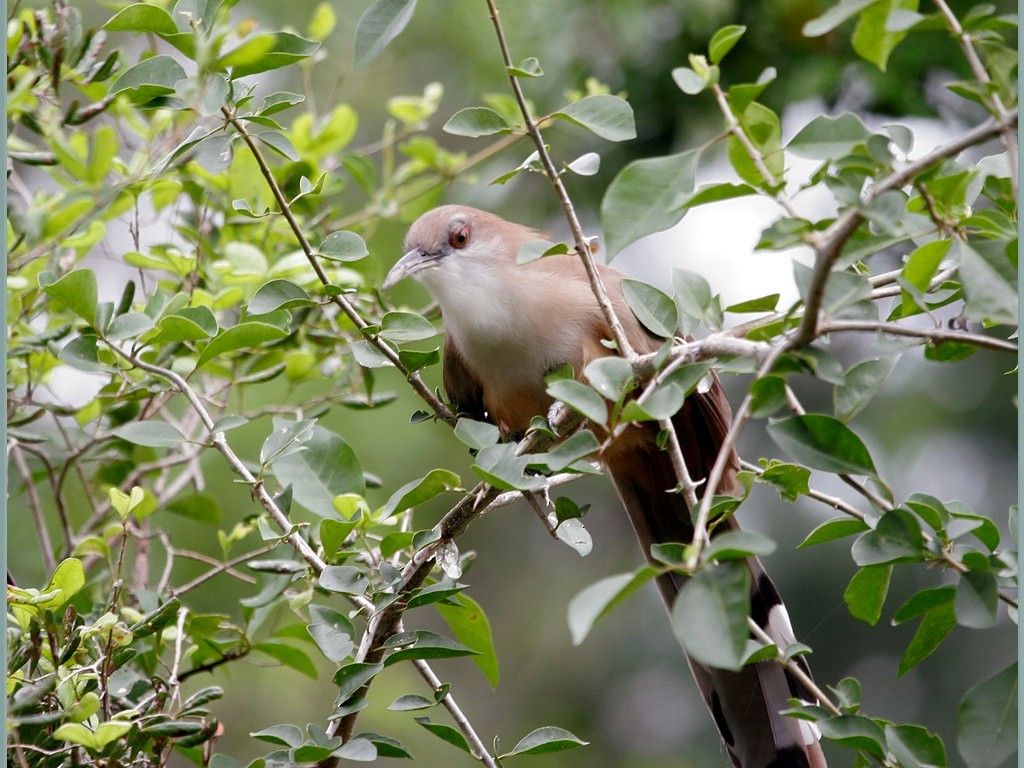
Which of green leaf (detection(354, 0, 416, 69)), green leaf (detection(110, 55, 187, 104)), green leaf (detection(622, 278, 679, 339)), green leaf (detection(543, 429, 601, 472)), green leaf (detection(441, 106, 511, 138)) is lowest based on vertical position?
green leaf (detection(543, 429, 601, 472))

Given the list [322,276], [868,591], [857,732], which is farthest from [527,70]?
[857,732]

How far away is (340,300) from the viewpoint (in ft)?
6.07

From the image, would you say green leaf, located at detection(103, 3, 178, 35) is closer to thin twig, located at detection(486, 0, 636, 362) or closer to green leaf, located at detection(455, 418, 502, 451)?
thin twig, located at detection(486, 0, 636, 362)

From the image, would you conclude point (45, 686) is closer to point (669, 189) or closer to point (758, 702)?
point (669, 189)

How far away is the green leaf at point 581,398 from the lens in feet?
4.53

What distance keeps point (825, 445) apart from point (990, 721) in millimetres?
383

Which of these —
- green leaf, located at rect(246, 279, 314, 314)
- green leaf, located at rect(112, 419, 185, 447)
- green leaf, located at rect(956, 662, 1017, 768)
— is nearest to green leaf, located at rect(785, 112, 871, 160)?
green leaf, located at rect(956, 662, 1017, 768)

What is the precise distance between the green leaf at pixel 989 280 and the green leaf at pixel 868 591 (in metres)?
0.52

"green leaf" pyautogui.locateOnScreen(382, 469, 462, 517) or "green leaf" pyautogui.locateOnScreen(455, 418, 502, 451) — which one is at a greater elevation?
"green leaf" pyautogui.locateOnScreen(455, 418, 502, 451)

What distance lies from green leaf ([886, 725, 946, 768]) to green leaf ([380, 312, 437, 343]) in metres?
1.01

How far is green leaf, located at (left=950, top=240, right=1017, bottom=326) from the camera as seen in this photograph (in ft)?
3.72

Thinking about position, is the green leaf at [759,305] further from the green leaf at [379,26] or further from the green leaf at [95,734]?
the green leaf at [95,734]

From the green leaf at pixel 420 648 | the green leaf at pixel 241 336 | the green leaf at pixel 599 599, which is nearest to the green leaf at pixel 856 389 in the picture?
the green leaf at pixel 599 599

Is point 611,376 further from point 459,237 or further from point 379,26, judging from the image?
point 459,237
